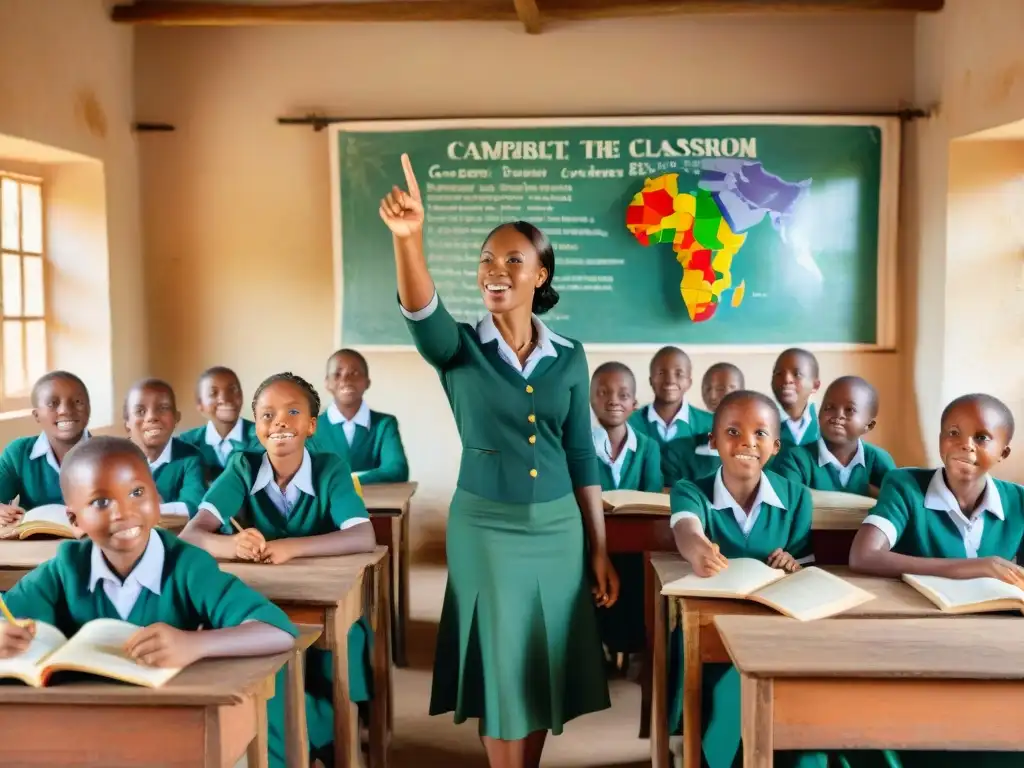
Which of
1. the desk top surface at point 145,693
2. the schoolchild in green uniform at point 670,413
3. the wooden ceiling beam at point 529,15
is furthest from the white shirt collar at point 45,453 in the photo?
the wooden ceiling beam at point 529,15

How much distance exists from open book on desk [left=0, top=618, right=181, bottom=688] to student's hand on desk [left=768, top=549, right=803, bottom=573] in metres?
1.32

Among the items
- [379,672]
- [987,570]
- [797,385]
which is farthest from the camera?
[797,385]

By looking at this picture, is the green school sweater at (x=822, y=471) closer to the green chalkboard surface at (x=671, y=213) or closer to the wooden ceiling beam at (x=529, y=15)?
the green chalkboard surface at (x=671, y=213)

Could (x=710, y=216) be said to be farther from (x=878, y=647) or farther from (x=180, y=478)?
(x=878, y=647)

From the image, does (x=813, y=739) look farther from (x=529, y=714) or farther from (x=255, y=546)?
(x=255, y=546)

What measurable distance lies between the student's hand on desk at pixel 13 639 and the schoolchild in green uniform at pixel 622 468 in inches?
76.8

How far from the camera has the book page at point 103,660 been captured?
1.40m

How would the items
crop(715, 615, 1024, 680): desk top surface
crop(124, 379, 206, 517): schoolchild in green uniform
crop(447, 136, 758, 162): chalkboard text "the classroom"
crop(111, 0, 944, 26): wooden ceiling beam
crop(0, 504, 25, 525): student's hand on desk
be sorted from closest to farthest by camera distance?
crop(715, 615, 1024, 680): desk top surface
crop(0, 504, 25, 525): student's hand on desk
crop(124, 379, 206, 517): schoolchild in green uniform
crop(111, 0, 944, 26): wooden ceiling beam
crop(447, 136, 758, 162): chalkboard text "the classroom"

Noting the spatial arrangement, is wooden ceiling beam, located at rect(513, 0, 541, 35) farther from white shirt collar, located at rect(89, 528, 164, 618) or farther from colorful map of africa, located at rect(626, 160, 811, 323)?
white shirt collar, located at rect(89, 528, 164, 618)

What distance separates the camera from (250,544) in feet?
7.00

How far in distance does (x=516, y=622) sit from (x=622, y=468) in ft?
4.60

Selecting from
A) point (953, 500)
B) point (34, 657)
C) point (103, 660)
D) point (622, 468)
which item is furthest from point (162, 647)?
point (622, 468)

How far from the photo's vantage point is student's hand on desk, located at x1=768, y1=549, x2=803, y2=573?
214cm

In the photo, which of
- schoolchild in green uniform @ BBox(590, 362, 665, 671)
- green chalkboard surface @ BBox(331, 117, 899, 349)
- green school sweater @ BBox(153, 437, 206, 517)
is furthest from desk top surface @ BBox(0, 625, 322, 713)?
Answer: green chalkboard surface @ BBox(331, 117, 899, 349)
